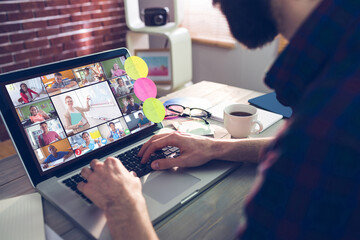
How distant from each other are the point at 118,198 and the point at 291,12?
47cm

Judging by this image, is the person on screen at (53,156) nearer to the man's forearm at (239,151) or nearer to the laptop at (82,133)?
the laptop at (82,133)

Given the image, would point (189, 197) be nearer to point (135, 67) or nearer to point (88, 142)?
point (88, 142)

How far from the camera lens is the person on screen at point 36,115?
28.4 inches

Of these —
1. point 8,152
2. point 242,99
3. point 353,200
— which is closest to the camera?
point 353,200

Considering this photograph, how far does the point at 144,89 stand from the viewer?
919 millimetres

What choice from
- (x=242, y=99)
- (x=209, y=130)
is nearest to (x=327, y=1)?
(x=209, y=130)

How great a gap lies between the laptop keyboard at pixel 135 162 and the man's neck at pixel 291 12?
1.37 ft

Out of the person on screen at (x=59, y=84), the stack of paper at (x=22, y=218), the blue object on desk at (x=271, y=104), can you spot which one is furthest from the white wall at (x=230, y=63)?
the stack of paper at (x=22, y=218)

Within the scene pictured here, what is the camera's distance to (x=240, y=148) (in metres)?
0.80

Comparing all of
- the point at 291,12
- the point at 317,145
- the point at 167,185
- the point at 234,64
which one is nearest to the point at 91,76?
the point at 167,185

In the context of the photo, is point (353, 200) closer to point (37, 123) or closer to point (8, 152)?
point (37, 123)

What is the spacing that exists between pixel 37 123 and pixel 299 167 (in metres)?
0.62

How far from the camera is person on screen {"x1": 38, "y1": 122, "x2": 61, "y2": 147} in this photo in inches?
28.4

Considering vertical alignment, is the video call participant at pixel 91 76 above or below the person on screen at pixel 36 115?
above
